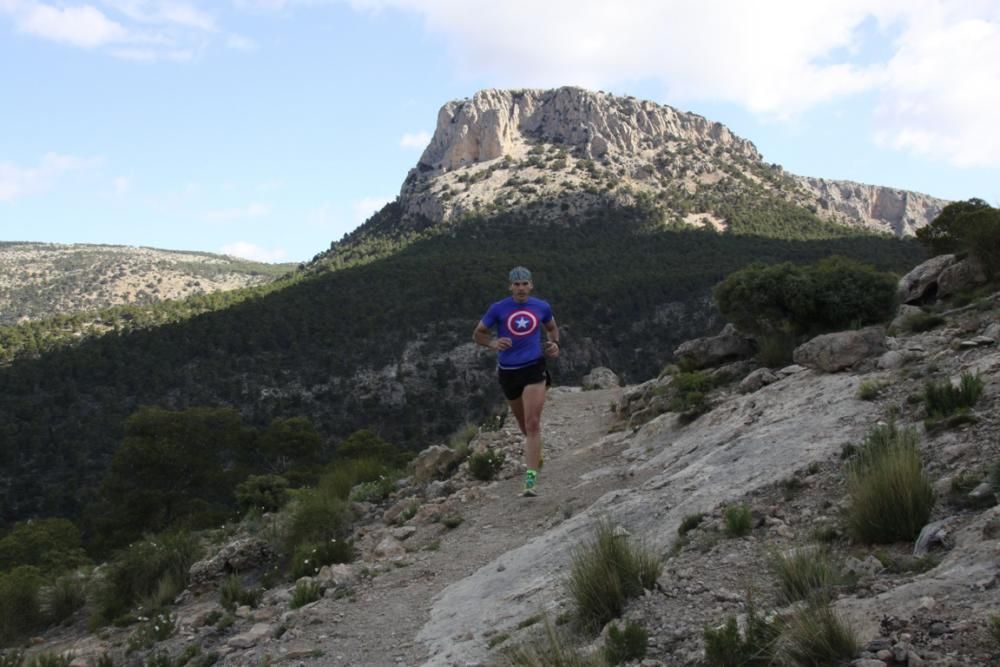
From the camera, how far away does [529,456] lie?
25.6 feet

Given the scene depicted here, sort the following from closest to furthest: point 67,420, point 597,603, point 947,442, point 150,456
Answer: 1. point 597,603
2. point 947,442
3. point 150,456
4. point 67,420

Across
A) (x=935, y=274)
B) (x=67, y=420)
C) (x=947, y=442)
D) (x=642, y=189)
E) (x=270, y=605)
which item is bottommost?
(x=67, y=420)

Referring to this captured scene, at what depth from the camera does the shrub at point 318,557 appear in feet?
23.2

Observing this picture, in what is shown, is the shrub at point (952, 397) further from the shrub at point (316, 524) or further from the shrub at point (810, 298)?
the shrub at point (316, 524)

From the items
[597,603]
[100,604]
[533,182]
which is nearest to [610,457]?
[597,603]

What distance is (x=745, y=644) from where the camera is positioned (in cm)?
277

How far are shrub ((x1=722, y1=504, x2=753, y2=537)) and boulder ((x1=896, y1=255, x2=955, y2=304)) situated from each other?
9.33m

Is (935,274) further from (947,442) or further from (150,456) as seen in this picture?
(150,456)

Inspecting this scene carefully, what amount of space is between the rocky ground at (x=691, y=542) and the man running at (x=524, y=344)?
1.01 m

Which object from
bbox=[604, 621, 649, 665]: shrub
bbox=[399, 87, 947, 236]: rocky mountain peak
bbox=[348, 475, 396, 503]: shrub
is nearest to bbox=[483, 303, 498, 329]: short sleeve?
bbox=[348, 475, 396, 503]: shrub

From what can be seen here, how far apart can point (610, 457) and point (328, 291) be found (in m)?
60.5

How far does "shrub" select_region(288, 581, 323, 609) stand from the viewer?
603cm

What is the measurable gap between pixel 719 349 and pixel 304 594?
8.86 m

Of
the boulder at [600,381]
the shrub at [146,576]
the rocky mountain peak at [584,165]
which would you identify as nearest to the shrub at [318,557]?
the shrub at [146,576]
